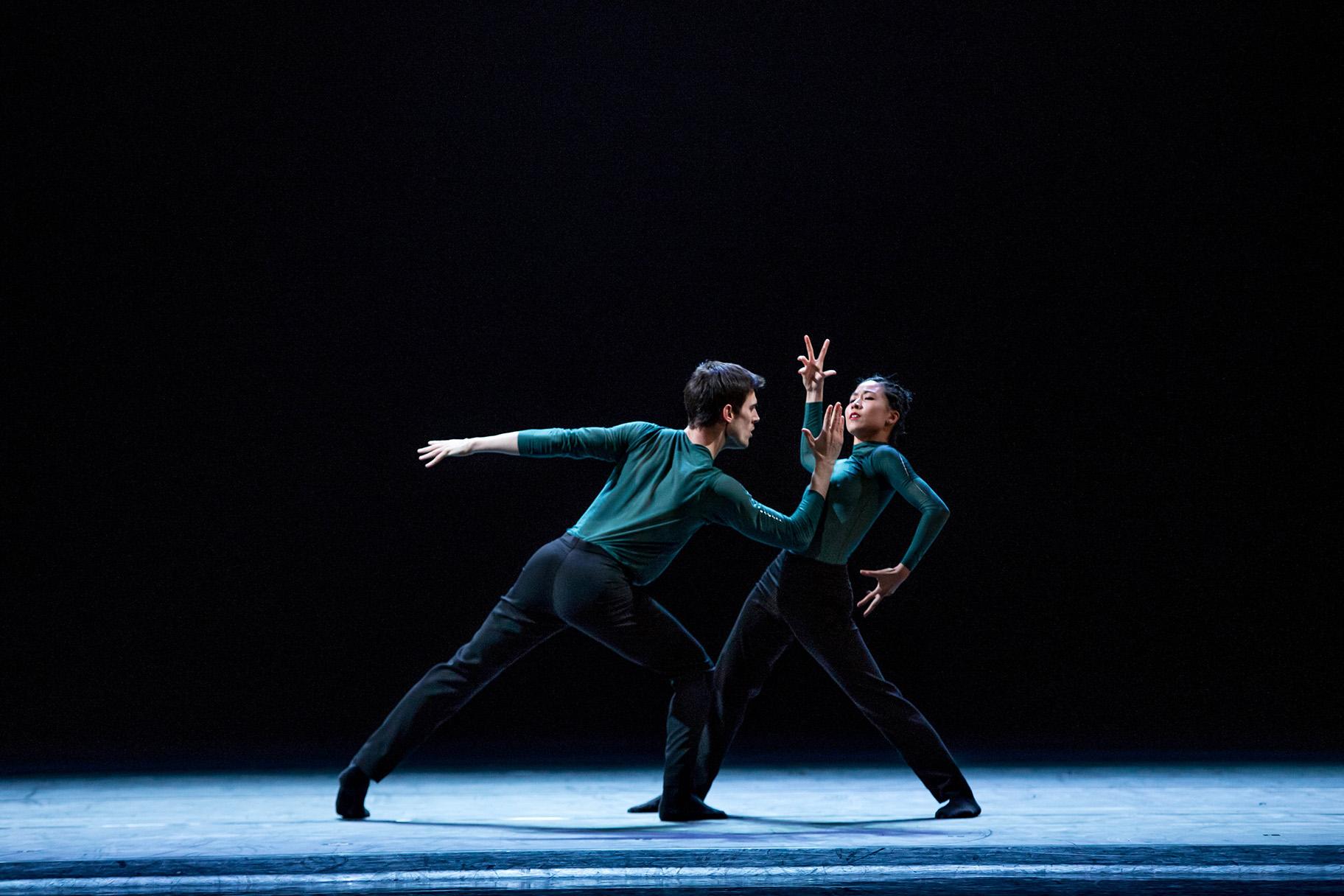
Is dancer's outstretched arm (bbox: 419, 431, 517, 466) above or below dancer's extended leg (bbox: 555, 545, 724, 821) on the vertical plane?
above

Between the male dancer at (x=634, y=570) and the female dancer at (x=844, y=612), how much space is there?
6.4 inches

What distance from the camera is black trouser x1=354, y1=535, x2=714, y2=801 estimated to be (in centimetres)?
273

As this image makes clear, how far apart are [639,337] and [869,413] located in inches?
53.2

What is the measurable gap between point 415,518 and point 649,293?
3.94 feet

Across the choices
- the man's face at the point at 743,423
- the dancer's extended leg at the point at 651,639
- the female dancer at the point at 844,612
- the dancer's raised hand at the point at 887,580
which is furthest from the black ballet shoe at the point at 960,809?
the man's face at the point at 743,423

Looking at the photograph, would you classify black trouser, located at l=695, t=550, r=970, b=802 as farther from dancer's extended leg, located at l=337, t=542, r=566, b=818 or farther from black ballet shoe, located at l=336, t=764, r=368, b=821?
black ballet shoe, located at l=336, t=764, r=368, b=821

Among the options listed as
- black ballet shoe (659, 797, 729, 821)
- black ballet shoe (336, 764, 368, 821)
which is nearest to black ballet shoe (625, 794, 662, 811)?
black ballet shoe (659, 797, 729, 821)

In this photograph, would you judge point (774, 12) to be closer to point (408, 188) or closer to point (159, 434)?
point (408, 188)

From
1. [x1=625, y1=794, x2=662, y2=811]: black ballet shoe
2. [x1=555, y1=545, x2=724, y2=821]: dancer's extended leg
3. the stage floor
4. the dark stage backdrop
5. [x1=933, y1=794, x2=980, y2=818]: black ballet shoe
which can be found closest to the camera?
the stage floor

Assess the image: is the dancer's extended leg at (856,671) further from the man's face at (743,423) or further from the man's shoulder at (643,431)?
the man's shoulder at (643,431)

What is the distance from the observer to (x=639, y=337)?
4.21m

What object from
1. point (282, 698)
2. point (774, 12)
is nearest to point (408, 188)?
point (774, 12)

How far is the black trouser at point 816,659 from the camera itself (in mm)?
2863

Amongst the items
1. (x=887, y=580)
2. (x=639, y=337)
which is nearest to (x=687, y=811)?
(x=887, y=580)
